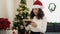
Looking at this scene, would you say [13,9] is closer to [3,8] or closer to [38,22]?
[3,8]

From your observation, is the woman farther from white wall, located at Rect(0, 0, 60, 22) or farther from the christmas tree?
white wall, located at Rect(0, 0, 60, 22)

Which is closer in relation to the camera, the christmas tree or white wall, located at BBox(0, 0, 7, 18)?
the christmas tree

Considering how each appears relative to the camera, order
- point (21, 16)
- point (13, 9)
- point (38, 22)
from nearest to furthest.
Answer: point (38, 22), point (21, 16), point (13, 9)

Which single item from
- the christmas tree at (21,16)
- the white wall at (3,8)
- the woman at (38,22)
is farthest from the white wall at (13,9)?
the woman at (38,22)

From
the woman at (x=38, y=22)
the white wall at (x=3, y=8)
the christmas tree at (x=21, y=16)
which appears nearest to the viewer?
the woman at (x=38, y=22)

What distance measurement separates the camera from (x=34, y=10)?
2414 mm

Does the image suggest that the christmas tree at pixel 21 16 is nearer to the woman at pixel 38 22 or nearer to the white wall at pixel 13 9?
the white wall at pixel 13 9

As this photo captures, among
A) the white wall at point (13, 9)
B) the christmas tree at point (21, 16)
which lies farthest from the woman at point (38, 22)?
the white wall at point (13, 9)

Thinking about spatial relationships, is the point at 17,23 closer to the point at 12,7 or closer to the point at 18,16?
the point at 18,16

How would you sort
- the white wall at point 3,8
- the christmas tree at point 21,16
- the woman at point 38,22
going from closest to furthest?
the woman at point 38,22, the christmas tree at point 21,16, the white wall at point 3,8

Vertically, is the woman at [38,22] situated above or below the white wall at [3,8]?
below

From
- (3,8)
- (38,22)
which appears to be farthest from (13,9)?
(38,22)

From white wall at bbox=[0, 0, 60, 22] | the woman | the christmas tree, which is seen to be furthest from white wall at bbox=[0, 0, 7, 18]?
the woman

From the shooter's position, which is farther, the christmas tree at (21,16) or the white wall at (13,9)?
the white wall at (13,9)
